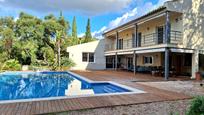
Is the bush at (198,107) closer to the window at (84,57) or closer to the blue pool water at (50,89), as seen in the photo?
the blue pool water at (50,89)

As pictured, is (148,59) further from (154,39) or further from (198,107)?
(198,107)

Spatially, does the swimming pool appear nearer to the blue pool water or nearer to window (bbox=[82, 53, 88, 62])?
the blue pool water

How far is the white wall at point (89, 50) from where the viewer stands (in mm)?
26453

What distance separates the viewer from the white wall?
2645 cm

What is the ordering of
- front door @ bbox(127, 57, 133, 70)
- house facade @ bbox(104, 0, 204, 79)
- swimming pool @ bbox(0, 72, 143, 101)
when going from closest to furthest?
swimming pool @ bbox(0, 72, 143, 101)
house facade @ bbox(104, 0, 204, 79)
front door @ bbox(127, 57, 133, 70)

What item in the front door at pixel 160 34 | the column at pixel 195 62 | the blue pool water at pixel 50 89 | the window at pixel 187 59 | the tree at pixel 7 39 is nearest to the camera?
the blue pool water at pixel 50 89

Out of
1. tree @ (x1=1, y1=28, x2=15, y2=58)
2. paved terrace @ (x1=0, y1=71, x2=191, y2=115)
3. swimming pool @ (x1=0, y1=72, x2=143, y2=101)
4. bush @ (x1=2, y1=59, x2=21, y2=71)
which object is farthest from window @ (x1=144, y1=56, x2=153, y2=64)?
tree @ (x1=1, y1=28, x2=15, y2=58)

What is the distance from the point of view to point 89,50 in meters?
27.1

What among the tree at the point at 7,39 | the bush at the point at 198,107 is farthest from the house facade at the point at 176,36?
the tree at the point at 7,39

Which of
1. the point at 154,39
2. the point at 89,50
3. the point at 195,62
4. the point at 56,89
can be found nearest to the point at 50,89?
the point at 56,89

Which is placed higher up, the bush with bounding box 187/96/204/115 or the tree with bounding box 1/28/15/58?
the tree with bounding box 1/28/15/58

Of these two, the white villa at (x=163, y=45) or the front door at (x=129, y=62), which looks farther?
the front door at (x=129, y=62)

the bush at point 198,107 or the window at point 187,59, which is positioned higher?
the window at point 187,59

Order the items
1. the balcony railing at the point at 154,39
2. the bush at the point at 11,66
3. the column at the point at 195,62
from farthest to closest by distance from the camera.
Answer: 1. the bush at the point at 11,66
2. the balcony railing at the point at 154,39
3. the column at the point at 195,62
